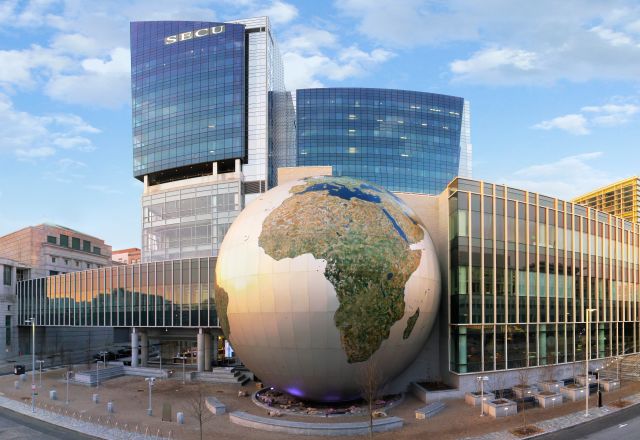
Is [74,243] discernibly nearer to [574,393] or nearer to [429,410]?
[429,410]

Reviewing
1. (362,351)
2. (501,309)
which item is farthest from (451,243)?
(362,351)

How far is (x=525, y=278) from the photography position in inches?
1622

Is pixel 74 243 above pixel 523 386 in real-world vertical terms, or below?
above

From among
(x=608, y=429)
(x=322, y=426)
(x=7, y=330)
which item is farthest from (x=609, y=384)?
(x=7, y=330)

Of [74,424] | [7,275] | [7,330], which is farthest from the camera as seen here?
[7,275]

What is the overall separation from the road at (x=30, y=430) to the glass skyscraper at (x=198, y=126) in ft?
197

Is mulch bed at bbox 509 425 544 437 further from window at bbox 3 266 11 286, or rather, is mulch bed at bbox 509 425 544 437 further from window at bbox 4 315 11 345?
window at bbox 3 266 11 286

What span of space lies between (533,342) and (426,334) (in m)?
13.3

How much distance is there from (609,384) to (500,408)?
14.3 meters

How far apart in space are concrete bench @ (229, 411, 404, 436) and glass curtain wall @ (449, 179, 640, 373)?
10.7 metres

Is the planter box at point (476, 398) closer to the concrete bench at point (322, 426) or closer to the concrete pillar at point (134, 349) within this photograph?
the concrete bench at point (322, 426)

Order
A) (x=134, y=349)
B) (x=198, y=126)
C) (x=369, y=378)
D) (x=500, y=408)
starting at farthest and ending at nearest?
(x=198, y=126) < (x=134, y=349) < (x=500, y=408) < (x=369, y=378)

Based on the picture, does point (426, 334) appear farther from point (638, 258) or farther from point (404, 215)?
point (638, 258)

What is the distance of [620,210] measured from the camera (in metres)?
191
